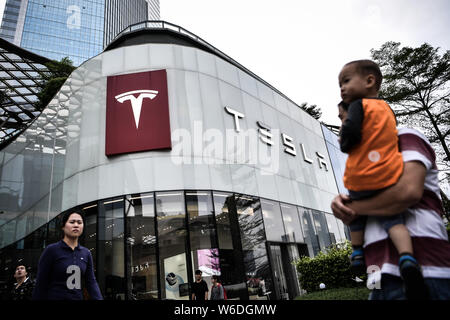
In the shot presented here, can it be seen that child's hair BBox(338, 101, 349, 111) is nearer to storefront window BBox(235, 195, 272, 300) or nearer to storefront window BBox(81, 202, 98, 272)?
storefront window BBox(235, 195, 272, 300)

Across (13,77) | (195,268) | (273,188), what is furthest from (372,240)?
(13,77)

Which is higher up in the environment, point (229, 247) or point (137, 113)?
point (137, 113)

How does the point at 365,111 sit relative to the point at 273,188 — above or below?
below

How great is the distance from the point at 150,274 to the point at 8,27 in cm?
12263

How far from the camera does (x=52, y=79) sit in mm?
24250

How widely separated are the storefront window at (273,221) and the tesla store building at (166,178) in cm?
8

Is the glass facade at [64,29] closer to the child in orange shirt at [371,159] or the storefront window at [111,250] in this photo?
the storefront window at [111,250]

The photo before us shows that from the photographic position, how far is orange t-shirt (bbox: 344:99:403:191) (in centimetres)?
103

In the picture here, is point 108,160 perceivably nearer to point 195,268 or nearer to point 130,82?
point 130,82

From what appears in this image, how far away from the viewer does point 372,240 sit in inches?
43.3

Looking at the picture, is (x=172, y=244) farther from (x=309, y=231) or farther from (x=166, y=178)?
(x=309, y=231)

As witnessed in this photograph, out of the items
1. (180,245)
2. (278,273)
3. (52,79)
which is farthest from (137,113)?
(52,79)

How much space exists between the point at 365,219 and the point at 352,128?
1.45ft

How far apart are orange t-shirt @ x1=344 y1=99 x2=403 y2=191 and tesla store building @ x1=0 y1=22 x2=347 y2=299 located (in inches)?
368
